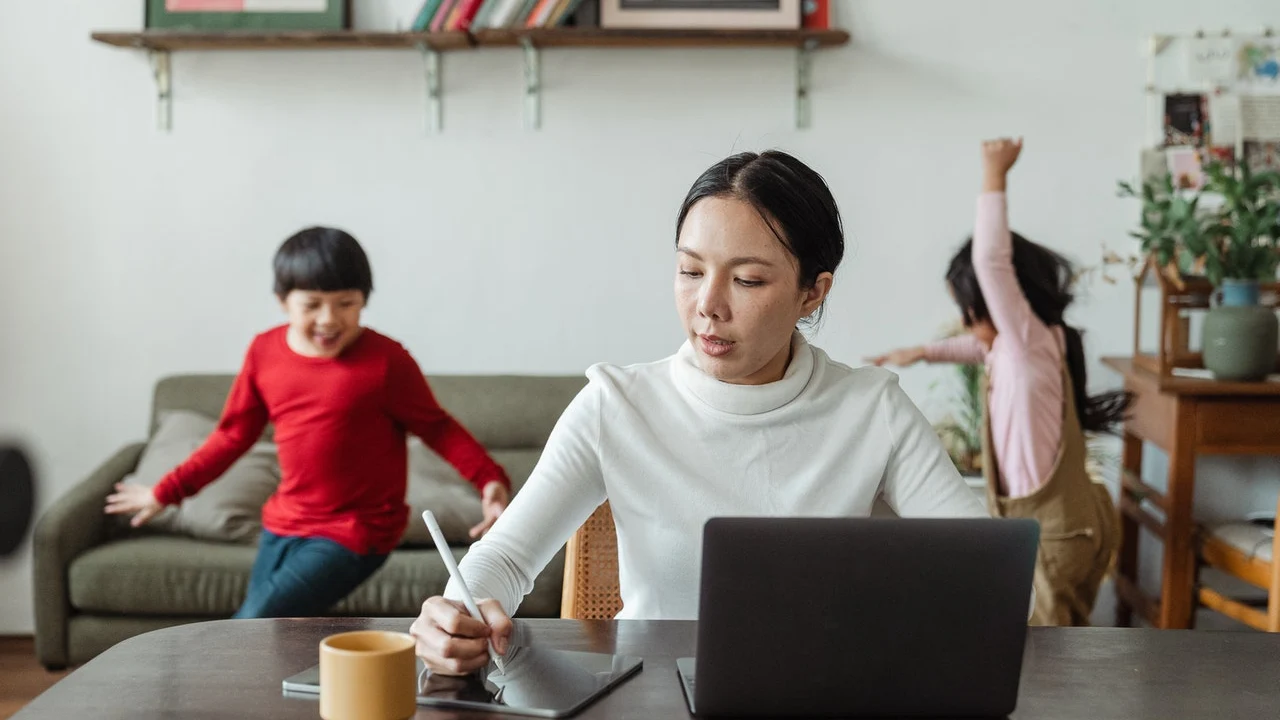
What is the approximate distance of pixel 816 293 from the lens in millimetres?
1427

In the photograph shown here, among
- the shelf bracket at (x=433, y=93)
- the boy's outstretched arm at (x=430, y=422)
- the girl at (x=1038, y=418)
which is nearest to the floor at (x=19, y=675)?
the boy's outstretched arm at (x=430, y=422)

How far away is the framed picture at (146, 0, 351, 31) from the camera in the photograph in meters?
3.18

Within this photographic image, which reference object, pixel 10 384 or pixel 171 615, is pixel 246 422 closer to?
pixel 171 615

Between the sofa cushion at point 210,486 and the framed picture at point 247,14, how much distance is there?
105cm

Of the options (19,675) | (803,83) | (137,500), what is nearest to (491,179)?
(803,83)

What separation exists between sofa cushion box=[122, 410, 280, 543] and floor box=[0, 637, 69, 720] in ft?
1.49

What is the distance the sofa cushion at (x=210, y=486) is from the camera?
2.88 metres

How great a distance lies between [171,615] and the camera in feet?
9.21

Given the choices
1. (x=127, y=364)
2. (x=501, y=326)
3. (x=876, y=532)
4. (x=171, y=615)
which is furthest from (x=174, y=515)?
(x=876, y=532)

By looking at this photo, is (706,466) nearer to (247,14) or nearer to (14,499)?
(247,14)

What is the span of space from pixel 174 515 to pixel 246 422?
2.73ft

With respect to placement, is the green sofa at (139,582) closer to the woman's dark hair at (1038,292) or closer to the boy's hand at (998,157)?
the woman's dark hair at (1038,292)

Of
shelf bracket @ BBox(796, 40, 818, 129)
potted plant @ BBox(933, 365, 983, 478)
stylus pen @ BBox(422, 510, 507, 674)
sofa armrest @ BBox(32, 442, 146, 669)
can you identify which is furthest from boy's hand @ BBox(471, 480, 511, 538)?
Answer: shelf bracket @ BBox(796, 40, 818, 129)

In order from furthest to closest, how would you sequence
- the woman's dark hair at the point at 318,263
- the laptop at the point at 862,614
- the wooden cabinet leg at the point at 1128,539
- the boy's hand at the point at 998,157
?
Result: the wooden cabinet leg at the point at 1128,539, the boy's hand at the point at 998,157, the woman's dark hair at the point at 318,263, the laptop at the point at 862,614
